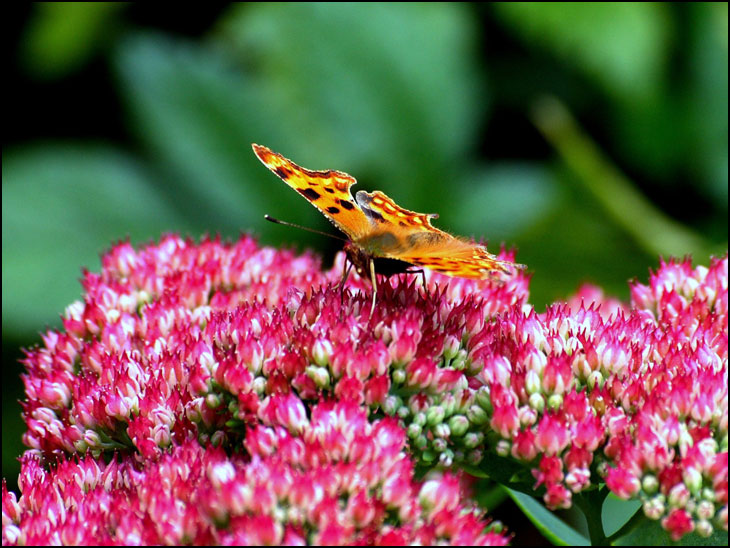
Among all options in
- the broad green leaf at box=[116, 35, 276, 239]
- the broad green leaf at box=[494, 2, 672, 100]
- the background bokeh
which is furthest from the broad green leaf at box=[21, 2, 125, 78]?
the broad green leaf at box=[494, 2, 672, 100]

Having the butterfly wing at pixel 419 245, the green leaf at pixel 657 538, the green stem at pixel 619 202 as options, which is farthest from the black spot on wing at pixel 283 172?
the green stem at pixel 619 202

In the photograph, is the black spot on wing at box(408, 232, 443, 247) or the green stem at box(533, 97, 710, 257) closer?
the black spot on wing at box(408, 232, 443, 247)

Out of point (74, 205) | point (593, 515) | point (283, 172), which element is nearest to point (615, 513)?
point (593, 515)

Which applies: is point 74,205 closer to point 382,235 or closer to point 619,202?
point 619,202

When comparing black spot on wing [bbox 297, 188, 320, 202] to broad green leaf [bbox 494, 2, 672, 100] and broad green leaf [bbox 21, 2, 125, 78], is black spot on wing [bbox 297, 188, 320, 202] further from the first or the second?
broad green leaf [bbox 21, 2, 125, 78]

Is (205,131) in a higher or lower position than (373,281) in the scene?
higher


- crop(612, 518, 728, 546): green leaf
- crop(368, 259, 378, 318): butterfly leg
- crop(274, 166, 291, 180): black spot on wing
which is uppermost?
crop(274, 166, 291, 180): black spot on wing
